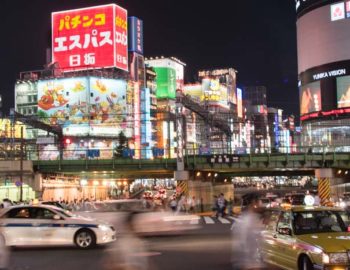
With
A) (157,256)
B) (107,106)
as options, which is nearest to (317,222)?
(157,256)

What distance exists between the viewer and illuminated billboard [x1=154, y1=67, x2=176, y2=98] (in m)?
142

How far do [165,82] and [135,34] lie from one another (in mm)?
28926

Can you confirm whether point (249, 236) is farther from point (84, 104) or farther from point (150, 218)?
point (84, 104)

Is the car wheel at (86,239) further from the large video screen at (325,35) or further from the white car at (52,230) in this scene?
the large video screen at (325,35)

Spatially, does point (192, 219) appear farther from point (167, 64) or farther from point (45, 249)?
point (167, 64)

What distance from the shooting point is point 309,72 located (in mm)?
86562

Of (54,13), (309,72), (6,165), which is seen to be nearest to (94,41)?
(54,13)

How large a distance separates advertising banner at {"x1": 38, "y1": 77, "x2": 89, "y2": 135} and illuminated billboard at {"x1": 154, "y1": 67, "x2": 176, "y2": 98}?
41.8 metres

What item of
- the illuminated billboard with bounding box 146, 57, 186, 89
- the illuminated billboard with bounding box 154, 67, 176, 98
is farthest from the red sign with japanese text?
the illuminated billboard with bounding box 146, 57, 186, 89

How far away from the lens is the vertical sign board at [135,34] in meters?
113

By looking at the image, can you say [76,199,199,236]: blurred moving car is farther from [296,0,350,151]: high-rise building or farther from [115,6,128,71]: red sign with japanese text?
[115,6,128,71]: red sign with japanese text

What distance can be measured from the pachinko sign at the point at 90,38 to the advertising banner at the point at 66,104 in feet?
11.0

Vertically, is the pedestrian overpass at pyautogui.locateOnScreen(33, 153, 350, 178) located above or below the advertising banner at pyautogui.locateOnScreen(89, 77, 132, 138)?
below

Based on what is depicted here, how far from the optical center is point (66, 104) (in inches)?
4008
